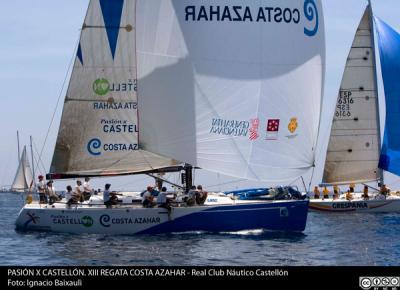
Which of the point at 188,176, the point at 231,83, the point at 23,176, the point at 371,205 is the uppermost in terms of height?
the point at 231,83

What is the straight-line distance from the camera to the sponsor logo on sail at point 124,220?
26.8 m

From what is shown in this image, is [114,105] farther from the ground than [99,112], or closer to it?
farther from the ground

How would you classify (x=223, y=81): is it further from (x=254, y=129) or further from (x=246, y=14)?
(x=246, y=14)

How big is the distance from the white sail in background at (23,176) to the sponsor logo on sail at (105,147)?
235 ft

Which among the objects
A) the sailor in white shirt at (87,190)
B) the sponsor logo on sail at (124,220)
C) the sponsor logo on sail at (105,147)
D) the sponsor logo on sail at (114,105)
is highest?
the sponsor logo on sail at (114,105)

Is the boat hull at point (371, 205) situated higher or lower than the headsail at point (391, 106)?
lower

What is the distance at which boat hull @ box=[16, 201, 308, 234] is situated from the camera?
26641 mm

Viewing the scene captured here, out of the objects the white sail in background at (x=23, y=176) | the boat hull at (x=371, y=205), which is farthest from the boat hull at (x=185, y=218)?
the white sail in background at (x=23, y=176)

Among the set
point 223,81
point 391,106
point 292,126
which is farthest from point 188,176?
point 391,106

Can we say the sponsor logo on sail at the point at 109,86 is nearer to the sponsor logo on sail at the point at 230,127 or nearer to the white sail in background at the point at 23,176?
the sponsor logo on sail at the point at 230,127

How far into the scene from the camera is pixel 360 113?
4409 centimetres

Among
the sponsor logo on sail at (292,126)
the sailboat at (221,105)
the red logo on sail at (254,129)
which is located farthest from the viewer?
the sponsor logo on sail at (292,126)

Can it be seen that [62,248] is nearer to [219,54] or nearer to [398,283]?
[219,54]

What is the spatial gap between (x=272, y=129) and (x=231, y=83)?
2184 millimetres
